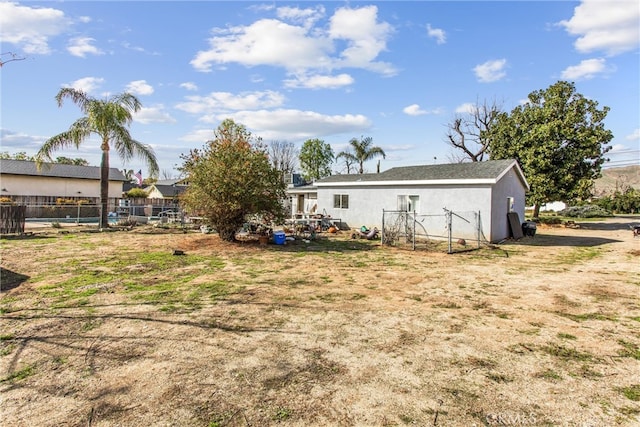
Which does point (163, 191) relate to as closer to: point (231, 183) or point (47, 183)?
point (47, 183)

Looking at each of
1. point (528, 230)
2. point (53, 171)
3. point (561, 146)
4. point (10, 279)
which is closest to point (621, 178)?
point (561, 146)

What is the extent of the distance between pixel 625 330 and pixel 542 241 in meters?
12.8

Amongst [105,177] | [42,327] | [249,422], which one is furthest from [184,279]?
[105,177]

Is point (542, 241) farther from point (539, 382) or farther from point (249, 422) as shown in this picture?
point (249, 422)

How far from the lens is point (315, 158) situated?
1716 inches

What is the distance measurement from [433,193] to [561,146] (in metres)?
14.0

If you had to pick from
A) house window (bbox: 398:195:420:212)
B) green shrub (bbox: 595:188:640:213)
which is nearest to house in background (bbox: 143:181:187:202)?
house window (bbox: 398:195:420:212)

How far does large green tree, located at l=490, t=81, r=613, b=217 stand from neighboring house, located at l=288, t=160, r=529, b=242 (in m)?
5.33

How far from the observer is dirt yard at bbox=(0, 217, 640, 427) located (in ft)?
9.82

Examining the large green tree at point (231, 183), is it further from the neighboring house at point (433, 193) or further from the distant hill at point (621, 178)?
the distant hill at point (621, 178)

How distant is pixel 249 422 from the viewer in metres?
2.79

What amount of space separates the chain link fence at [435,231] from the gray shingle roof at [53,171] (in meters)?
28.1

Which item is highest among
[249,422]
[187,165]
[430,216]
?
[187,165]

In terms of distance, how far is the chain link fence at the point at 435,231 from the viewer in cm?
1405
